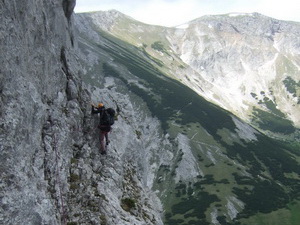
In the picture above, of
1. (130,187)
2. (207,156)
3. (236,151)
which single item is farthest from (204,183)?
(130,187)

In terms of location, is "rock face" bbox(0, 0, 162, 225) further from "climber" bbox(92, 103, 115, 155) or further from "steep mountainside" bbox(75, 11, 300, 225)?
"steep mountainside" bbox(75, 11, 300, 225)

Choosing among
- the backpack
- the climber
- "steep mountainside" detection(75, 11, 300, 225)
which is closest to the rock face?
the climber

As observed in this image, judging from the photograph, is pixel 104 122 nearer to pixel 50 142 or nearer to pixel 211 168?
pixel 50 142

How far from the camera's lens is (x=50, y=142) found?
21.2 metres

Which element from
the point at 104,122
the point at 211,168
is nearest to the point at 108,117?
the point at 104,122

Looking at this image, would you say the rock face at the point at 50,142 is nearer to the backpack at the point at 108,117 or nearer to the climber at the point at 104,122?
the climber at the point at 104,122

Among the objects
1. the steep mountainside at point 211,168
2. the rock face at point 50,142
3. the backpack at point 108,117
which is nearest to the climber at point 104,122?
the backpack at point 108,117

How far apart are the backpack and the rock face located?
4.44 feet

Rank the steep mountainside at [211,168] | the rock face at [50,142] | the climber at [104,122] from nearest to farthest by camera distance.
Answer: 1. the rock face at [50,142]
2. the climber at [104,122]
3. the steep mountainside at [211,168]

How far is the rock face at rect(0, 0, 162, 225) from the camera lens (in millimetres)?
16734

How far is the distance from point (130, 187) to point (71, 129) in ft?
26.6

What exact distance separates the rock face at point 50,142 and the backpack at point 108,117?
135 centimetres

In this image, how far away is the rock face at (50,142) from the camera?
16.7 m

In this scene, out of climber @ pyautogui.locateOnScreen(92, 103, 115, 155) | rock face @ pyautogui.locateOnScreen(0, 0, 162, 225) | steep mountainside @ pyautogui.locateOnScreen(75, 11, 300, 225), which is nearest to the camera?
rock face @ pyautogui.locateOnScreen(0, 0, 162, 225)
